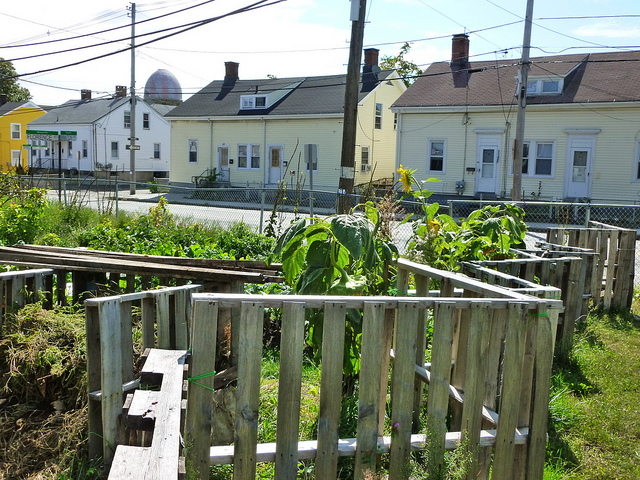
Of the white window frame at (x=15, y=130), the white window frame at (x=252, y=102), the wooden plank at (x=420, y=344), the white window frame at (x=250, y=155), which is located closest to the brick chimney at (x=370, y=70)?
the white window frame at (x=252, y=102)

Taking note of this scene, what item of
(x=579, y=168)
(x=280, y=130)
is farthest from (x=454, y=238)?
(x=280, y=130)

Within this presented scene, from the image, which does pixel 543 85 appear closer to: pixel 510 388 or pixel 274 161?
pixel 274 161

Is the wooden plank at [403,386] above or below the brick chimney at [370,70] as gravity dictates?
below

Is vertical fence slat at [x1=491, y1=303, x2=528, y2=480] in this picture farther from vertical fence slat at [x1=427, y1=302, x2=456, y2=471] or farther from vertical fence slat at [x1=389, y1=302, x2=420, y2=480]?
vertical fence slat at [x1=389, y1=302, x2=420, y2=480]

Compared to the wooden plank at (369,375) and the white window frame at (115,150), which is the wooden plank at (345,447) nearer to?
the wooden plank at (369,375)

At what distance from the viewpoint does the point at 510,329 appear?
3.49 m

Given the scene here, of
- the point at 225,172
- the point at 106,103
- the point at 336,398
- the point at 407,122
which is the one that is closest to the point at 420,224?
the point at 336,398

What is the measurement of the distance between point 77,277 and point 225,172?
3092 cm

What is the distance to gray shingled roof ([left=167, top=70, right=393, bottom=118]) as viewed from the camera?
109ft

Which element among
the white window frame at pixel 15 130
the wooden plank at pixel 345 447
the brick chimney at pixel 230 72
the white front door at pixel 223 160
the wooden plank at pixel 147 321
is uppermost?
the brick chimney at pixel 230 72

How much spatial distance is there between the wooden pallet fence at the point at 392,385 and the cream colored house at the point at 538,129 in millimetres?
22915

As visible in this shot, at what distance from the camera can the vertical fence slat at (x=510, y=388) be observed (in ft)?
11.4

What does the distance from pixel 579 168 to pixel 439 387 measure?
25118mm

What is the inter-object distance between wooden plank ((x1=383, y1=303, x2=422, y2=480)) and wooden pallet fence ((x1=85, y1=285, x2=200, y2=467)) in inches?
67.3
